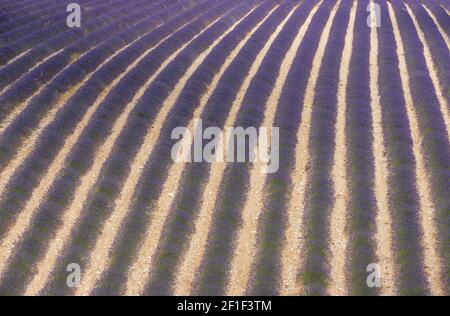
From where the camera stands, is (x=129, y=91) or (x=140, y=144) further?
(x=129, y=91)

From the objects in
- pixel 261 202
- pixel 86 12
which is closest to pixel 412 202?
pixel 261 202

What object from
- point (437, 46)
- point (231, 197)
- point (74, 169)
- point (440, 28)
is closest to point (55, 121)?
point (74, 169)

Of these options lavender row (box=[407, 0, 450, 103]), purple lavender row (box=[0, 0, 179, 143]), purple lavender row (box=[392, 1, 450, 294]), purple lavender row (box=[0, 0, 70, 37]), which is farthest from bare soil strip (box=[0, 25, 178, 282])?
lavender row (box=[407, 0, 450, 103])

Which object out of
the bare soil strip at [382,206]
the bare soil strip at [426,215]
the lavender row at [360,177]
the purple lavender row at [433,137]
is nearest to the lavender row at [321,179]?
the lavender row at [360,177]

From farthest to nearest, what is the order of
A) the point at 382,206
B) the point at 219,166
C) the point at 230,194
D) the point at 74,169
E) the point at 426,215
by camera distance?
the point at 219,166 < the point at 74,169 < the point at 230,194 < the point at 382,206 < the point at 426,215

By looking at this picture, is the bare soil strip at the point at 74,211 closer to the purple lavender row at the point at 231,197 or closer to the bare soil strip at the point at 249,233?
the purple lavender row at the point at 231,197

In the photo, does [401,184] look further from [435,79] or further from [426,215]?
[435,79]

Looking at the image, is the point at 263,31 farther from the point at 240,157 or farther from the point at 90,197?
the point at 90,197
